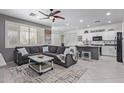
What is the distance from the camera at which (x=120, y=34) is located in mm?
4629

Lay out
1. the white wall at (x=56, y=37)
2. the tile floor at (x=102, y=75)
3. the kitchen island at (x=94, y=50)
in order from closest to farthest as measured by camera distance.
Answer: the tile floor at (x=102, y=75) → the kitchen island at (x=94, y=50) → the white wall at (x=56, y=37)

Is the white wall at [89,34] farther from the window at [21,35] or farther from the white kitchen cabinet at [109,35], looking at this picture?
the window at [21,35]

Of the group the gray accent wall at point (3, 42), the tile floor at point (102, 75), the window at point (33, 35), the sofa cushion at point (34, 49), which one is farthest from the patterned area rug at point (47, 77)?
the window at point (33, 35)

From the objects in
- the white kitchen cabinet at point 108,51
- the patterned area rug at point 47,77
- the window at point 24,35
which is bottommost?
the patterned area rug at point 47,77

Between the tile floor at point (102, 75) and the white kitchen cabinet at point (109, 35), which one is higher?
the white kitchen cabinet at point (109, 35)

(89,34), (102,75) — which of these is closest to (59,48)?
(102,75)

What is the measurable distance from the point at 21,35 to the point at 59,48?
2.56m

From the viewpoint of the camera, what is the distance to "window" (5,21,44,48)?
4578 mm

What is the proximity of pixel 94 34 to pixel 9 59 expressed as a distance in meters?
6.76

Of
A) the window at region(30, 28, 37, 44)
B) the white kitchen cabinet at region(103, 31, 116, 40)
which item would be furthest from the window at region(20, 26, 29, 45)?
the white kitchen cabinet at region(103, 31, 116, 40)

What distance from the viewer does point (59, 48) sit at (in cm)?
520

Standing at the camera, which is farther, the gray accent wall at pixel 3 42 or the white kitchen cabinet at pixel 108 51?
the white kitchen cabinet at pixel 108 51

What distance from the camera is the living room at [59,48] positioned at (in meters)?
2.92

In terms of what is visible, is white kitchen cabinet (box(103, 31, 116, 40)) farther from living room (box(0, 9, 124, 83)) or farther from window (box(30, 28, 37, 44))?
window (box(30, 28, 37, 44))
